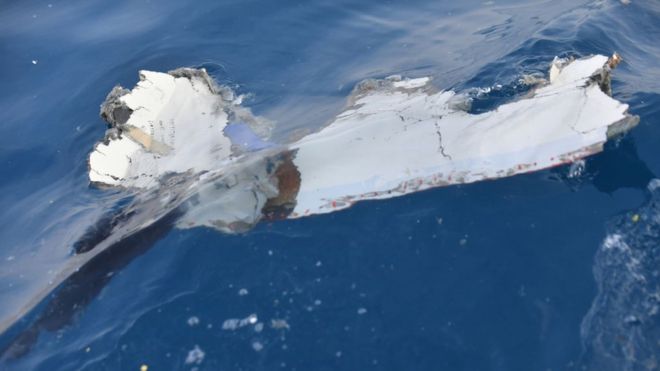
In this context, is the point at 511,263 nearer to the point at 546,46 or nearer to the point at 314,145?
the point at 314,145

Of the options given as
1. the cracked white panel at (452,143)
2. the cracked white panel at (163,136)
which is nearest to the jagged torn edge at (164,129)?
the cracked white panel at (163,136)

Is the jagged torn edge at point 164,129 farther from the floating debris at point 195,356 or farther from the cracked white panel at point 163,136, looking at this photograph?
the floating debris at point 195,356

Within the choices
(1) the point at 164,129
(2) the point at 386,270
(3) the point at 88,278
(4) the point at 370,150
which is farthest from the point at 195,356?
(1) the point at 164,129

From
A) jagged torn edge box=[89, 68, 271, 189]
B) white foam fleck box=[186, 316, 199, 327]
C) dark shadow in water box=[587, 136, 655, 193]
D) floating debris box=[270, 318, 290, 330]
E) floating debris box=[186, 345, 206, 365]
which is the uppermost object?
jagged torn edge box=[89, 68, 271, 189]

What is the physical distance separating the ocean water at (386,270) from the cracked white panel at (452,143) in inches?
6.2

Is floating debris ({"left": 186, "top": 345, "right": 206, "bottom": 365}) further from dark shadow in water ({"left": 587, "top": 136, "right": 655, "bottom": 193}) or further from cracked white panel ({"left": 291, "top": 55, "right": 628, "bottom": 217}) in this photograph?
dark shadow in water ({"left": 587, "top": 136, "right": 655, "bottom": 193})

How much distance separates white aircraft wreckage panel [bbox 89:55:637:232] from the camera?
→ 15.1ft

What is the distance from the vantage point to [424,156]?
15.7ft

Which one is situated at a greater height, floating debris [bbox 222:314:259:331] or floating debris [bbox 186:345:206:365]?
floating debris [bbox 222:314:259:331]

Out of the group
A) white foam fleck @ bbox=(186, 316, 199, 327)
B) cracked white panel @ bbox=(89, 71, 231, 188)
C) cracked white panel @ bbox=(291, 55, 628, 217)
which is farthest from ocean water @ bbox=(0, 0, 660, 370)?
cracked white panel @ bbox=(89, 71, 231, 188)

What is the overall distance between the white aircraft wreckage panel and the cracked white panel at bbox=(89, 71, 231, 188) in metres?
0.01

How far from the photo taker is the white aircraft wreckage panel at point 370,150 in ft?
15.1

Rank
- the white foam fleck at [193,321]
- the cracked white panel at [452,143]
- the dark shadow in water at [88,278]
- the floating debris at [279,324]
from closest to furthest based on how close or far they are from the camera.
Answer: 1. the floating debris at [279,324]
2. the white foam fleck at [193,321]
3. the dark shadow in water at [88,278]
4. the cracked white panel at [452,143]

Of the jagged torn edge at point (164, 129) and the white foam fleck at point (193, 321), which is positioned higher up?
the jagged torn edge at point (164, 129)
